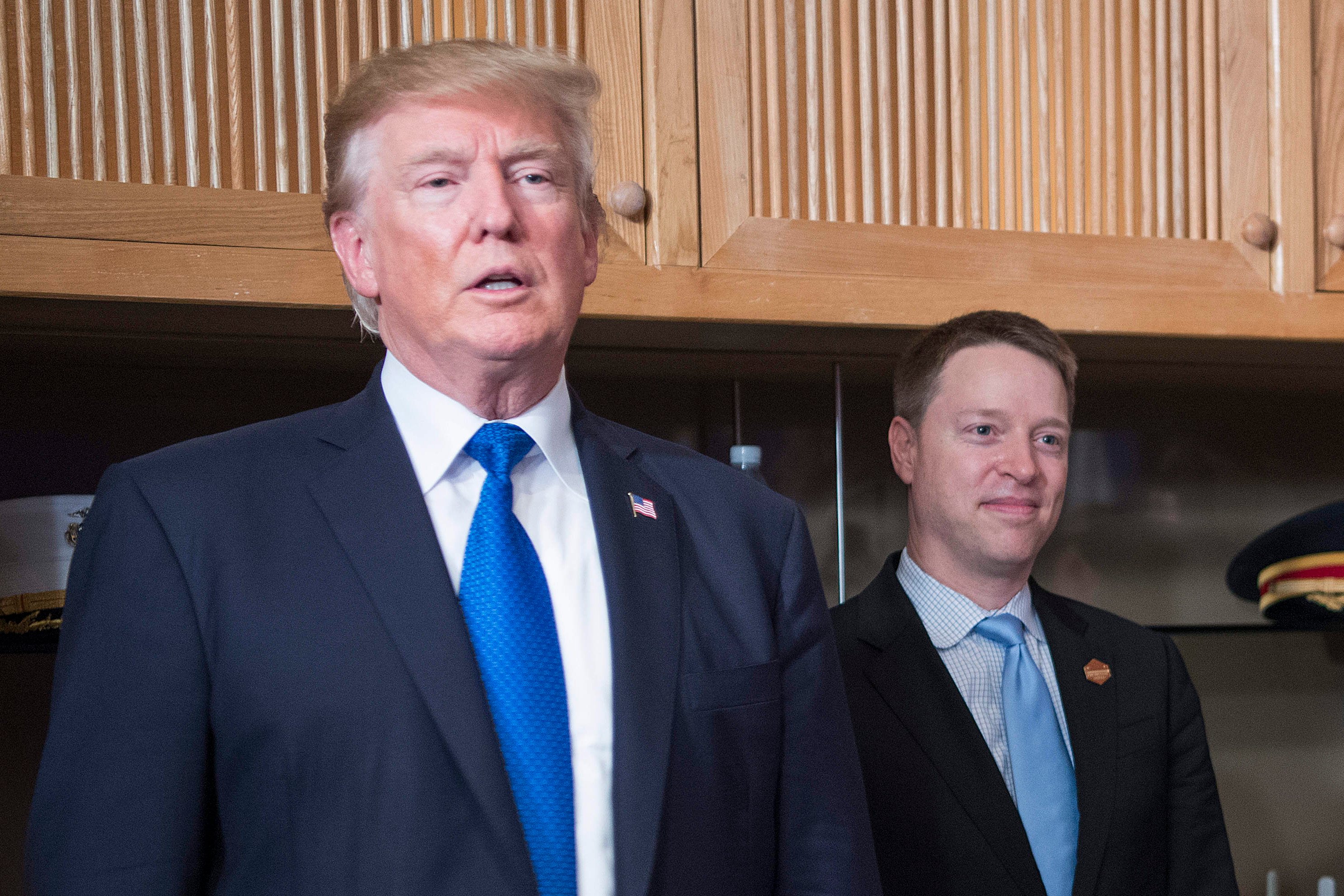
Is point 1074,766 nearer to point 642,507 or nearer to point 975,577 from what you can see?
point 975,577

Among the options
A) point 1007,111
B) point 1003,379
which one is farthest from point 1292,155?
point 1003,379

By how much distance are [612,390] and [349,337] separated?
464 mm

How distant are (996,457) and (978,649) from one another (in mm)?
202

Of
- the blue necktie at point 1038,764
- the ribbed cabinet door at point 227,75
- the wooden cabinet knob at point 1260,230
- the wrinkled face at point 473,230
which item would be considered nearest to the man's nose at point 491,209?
the wrinkled face at point 473,230

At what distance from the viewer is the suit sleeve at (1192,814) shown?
1256 millimetres

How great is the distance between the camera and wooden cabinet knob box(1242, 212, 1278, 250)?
1.38m

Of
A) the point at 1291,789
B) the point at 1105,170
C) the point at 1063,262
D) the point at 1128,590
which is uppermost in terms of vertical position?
the point at 1105,170

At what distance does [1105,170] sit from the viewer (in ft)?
4.55

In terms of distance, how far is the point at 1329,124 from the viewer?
1.41 meters

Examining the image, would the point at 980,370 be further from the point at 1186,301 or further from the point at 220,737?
the point at 220,737

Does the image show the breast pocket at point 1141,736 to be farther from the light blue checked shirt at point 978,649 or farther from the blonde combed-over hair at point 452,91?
the blonde combed-over hair at point 452,91

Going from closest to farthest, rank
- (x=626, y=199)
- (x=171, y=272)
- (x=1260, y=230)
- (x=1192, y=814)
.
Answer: (x=171, y=272) → (x=626, y=199) → (x=1192, y=814) → (x=1260, y=230)

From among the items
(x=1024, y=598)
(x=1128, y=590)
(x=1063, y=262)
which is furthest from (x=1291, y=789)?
(x=1063, y=262)

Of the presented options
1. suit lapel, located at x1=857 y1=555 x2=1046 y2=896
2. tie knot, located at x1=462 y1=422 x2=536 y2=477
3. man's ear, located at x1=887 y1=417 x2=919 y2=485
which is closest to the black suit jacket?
suit lapel, located at x1=857 y1=555 x2=1046 y2=896
